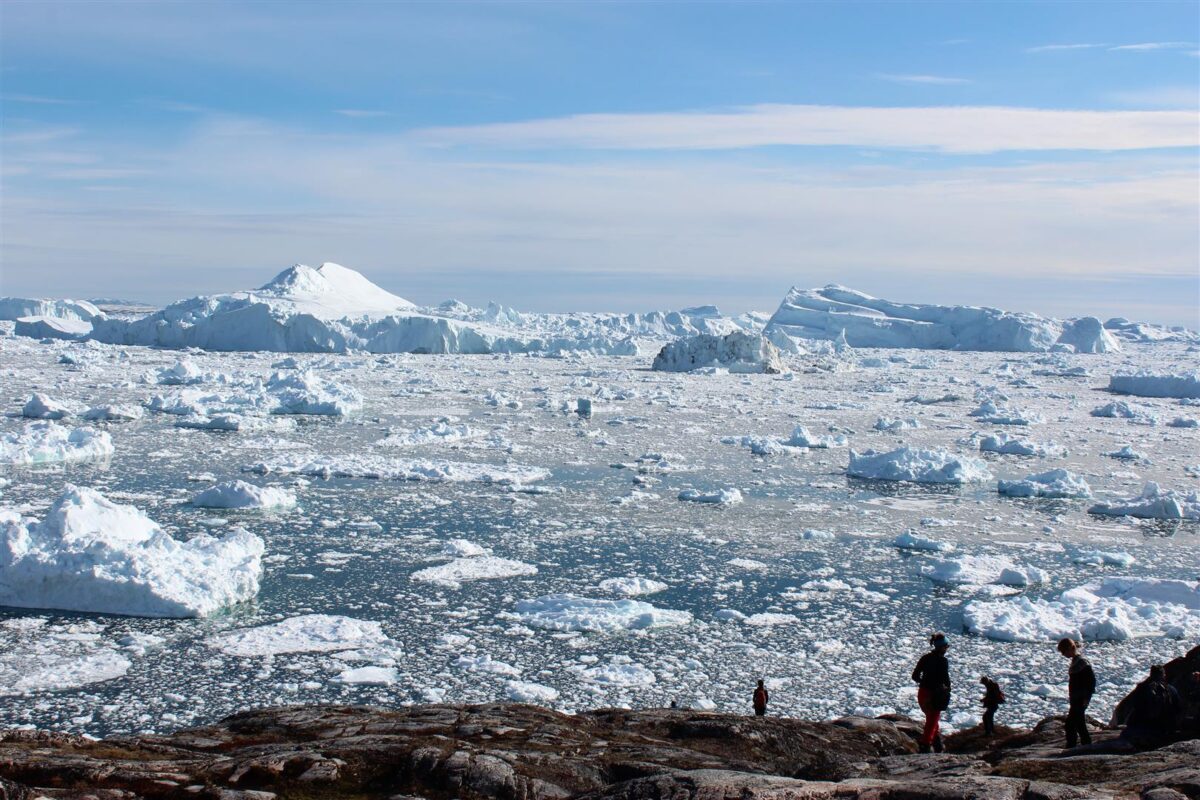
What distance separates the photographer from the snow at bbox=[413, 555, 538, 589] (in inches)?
392

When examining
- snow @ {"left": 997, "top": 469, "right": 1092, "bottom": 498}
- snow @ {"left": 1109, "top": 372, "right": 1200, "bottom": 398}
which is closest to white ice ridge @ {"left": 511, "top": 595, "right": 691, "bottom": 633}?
snow @ {"left": 997, "top": 469, "right": 1092, "bottom": 498}

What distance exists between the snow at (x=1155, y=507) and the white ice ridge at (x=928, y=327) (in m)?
39.2

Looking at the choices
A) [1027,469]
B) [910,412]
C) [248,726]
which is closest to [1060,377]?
[910,412]

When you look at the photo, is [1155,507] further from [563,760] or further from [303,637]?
[563,760]

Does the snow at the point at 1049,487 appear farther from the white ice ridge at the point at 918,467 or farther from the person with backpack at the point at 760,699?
the person with backpack at the point at 760,699

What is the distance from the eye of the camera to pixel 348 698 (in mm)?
7125

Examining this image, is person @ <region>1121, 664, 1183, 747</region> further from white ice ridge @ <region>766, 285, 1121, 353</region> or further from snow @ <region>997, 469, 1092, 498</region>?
white ice ridge @ <region>766, 285, 1121, 353</region>

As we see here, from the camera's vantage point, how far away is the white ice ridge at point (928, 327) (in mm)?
56219

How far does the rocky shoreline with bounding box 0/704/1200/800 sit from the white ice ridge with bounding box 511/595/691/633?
2236mm

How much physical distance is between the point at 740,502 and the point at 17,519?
8.49 metres

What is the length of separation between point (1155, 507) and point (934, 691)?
9.92 metres

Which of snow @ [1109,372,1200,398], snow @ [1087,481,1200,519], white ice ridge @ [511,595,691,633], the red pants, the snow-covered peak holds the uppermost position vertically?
the snow-covered peak

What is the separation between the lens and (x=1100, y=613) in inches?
359

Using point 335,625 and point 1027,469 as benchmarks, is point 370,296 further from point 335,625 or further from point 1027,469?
point 335,625
